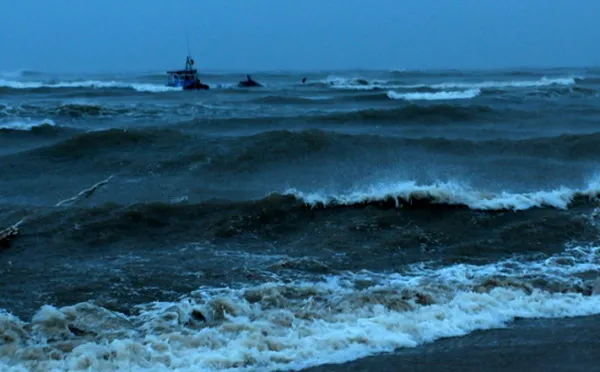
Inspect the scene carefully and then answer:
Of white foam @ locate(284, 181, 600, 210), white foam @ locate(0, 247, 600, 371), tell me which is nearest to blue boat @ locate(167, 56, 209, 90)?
white foam @ locate(284, 181, 600, 210)

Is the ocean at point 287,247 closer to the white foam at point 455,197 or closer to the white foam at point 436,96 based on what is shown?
the white foam at point 455,197

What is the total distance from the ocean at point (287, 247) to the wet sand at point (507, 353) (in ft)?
0.11

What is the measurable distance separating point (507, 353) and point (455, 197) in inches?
Result: 204

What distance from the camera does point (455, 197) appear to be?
9.72 m

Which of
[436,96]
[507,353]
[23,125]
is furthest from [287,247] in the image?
[436,96]

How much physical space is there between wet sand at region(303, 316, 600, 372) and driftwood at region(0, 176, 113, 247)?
5040 millimetres

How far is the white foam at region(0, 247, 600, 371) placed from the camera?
15.2ft

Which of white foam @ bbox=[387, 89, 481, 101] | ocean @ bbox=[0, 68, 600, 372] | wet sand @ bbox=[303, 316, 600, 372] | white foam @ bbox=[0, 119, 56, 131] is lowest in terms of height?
wet sand @ bbox=[303, 316, 600, 372]

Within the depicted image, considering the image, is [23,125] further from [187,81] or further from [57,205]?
[187,81]

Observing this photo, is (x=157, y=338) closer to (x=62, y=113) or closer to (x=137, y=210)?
(x=137, y=210)

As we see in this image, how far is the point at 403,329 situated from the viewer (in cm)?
514

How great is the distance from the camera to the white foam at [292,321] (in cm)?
464

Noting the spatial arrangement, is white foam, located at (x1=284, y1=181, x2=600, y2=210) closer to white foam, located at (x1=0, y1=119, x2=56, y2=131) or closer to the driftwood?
the driftwood

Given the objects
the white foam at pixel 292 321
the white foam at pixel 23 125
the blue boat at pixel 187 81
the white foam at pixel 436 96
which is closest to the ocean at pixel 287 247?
the white foam at pixel 292 321
